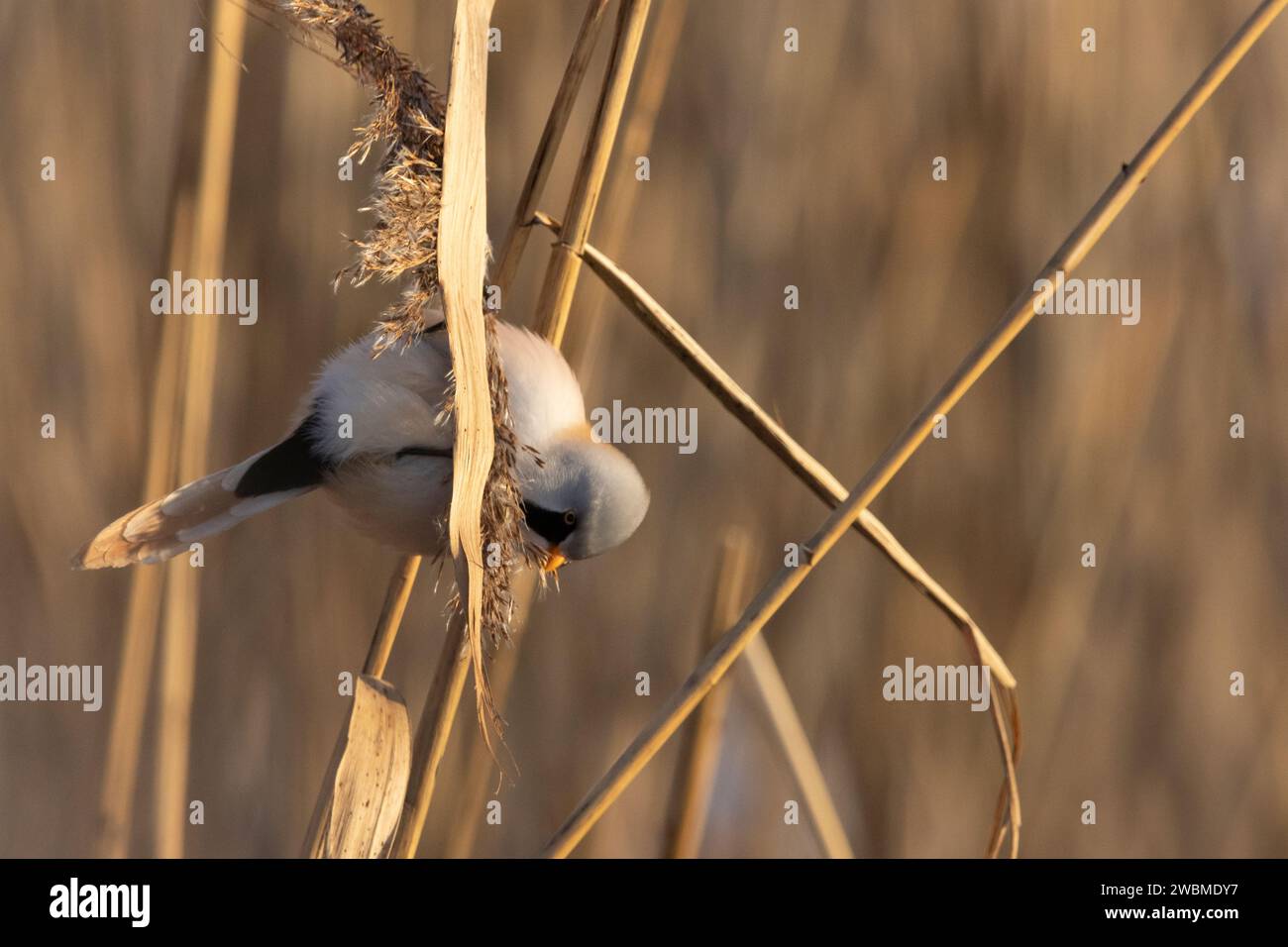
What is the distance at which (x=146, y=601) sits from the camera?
1196mm

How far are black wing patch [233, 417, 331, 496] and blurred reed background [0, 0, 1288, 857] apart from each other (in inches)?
18.8

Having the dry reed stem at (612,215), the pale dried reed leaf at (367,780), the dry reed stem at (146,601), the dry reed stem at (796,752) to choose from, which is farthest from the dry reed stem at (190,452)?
the dry reed stem at (796,752)

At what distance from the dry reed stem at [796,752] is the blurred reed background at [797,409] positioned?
1.5 inches

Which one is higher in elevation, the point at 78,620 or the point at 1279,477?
the point at 1279,477

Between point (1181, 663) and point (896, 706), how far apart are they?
388 mm

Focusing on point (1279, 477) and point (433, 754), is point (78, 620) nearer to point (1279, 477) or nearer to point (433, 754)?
point (433, 754)

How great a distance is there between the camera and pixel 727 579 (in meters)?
1.15

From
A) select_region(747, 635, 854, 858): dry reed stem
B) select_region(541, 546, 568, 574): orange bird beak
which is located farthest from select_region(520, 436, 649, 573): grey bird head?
select_region(747, 635, 854, 858): dry reed stem

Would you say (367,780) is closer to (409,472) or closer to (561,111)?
(409,472)

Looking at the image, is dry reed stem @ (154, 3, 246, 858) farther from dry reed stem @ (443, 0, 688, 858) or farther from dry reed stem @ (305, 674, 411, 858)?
dry reed stem @ (305, 674, 411, 858)

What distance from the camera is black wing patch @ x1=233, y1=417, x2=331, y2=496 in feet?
2.74

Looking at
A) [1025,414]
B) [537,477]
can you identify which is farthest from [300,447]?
[1025,414]

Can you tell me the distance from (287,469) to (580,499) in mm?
237

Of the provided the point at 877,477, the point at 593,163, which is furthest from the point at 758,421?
the point at 593,163
